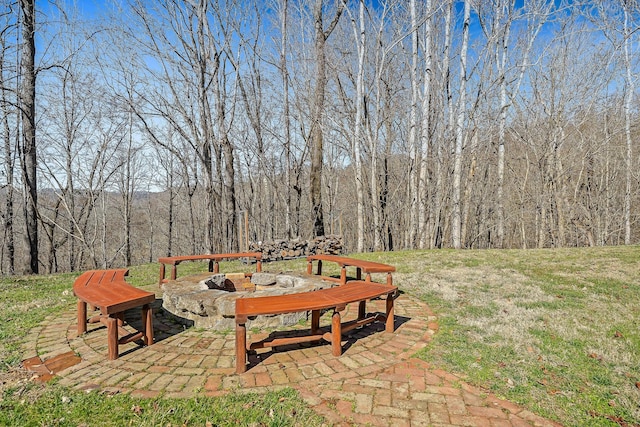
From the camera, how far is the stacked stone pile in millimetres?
8578

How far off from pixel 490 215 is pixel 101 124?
14636 mm

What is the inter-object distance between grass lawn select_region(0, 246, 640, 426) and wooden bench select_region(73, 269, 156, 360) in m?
0.49

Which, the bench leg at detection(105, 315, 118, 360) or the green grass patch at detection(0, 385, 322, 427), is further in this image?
the bench leg at detection(105, 315, 118, 360)

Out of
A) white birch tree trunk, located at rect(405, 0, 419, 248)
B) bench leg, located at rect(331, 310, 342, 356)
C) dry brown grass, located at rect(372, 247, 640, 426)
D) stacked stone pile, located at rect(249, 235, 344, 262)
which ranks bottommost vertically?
dry brown grass, located at rect(372, 247, 640, 426)

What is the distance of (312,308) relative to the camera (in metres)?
2.43

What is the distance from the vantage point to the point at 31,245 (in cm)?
702

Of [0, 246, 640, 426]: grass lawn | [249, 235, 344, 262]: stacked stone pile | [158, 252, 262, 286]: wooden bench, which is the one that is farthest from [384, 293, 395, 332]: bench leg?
[249, 235, 344, 262]: stacked stone pile

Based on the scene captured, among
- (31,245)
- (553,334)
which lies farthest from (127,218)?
(553,334)

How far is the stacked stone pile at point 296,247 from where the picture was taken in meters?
8.58

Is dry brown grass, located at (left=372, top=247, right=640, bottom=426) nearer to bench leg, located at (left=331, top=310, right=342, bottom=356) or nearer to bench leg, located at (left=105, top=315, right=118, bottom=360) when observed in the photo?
bench leg, located at (left=331, top=310, right=342, bottom=356)

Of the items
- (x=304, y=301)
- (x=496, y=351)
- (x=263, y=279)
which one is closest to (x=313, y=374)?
(x=304, y=301)

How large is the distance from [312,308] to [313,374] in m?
0.45

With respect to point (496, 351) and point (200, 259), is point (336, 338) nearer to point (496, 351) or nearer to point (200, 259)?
point (496, 351)

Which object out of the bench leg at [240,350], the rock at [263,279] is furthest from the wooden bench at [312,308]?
the rock at [263,279]
